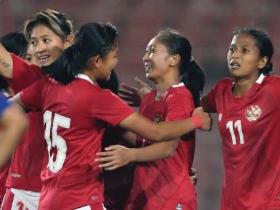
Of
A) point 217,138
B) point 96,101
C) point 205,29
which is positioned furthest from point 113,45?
point 205,29

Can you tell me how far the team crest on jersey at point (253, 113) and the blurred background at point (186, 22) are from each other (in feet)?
11.7

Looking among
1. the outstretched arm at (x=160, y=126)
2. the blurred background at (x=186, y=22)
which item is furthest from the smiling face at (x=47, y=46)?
the blurred background at (x=186, y=22)

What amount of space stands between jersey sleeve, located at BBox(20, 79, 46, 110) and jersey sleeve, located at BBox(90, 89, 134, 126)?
37 cm

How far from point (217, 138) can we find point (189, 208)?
12.2 ft

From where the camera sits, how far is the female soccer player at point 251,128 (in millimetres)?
4715

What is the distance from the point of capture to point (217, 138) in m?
8.40

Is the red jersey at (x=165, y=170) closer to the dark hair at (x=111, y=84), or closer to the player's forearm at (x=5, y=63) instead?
the dark hair at (x=111, y=84)

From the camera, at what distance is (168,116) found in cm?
460

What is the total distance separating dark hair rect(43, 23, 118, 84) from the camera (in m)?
4.39

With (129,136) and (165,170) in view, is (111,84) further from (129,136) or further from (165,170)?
(165,170)

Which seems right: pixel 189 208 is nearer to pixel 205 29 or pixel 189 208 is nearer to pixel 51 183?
pixel 51 183

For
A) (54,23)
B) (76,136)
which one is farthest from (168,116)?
(54,23)

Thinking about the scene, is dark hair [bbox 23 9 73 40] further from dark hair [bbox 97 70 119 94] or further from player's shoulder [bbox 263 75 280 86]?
player's shoulder [bbox 263 75 280 86]

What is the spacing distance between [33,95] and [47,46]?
379 mm
